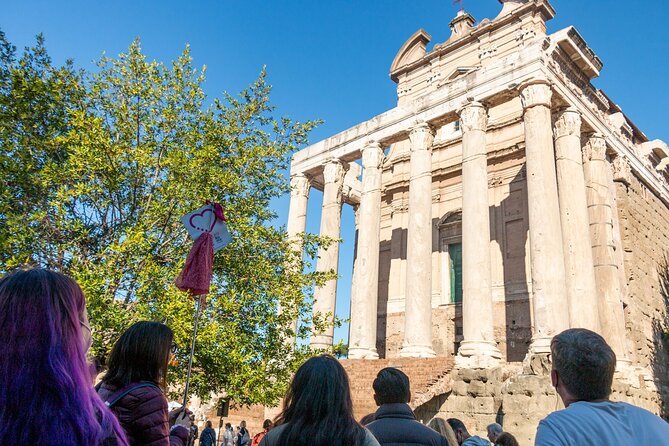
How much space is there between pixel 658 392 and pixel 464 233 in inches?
387

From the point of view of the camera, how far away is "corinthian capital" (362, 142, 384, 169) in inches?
926

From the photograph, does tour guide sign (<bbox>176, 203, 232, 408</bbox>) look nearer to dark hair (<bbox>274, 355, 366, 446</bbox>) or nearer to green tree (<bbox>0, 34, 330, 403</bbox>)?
green tree (<bbox>0, 34, 330, 403</bbox>)

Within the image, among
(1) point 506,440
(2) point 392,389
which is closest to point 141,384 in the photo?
(2) point 392,389

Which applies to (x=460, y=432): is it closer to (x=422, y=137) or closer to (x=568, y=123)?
(x=568, y=123)

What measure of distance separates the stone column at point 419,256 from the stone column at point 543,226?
423cm

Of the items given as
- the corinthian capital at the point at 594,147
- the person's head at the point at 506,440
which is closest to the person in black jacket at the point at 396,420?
the person's head at the point at 506,440

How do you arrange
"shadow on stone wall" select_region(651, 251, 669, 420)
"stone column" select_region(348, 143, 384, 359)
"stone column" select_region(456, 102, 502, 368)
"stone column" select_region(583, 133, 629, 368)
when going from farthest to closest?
"stone column" select_region(348, 143, 384, 359), "shadow on stone wall" select_region(651, 251, 669, 420), "stone column" select_region(583, 133, 629, 368), "stone column" select_region(456, 102, 502, 368)

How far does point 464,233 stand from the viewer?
1897cm

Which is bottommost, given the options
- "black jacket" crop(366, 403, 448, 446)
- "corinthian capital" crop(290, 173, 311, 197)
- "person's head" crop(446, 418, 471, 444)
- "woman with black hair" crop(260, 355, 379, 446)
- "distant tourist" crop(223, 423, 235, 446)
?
"distant tourist" crop(223, 423, 235, 446)

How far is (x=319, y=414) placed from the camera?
2801 millimetres

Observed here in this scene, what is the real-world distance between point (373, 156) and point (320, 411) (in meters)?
21.3

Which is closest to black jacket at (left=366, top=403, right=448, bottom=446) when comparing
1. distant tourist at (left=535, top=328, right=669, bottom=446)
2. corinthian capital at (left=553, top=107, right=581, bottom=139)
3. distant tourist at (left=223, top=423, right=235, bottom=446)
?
distant tourist at (left=535, top=328, right=669, bottom=446)

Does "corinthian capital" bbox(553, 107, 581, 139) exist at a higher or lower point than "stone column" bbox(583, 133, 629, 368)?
higher

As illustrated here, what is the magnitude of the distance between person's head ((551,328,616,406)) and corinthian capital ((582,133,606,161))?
20.4m
